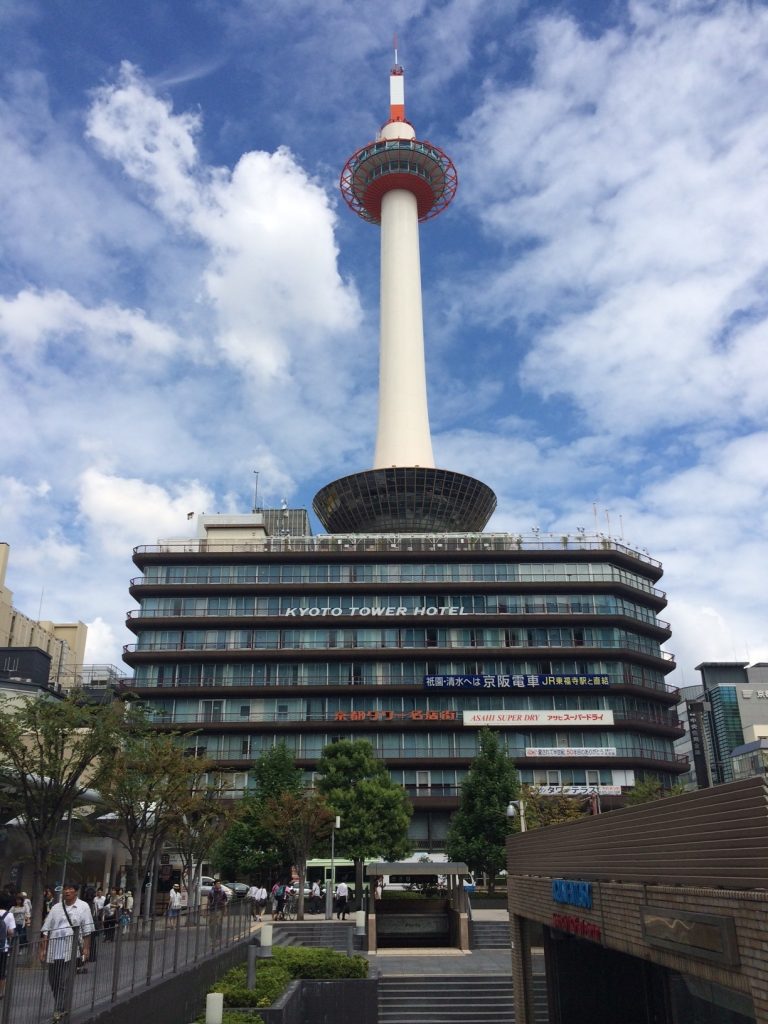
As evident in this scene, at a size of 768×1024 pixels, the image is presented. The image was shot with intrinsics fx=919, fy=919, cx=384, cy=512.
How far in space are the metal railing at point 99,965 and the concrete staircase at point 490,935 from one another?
20030 millimetres

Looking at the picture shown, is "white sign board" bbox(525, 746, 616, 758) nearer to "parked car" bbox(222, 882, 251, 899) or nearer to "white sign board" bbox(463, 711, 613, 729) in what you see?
"white sign board" bbox(463, 711, 613, 729)

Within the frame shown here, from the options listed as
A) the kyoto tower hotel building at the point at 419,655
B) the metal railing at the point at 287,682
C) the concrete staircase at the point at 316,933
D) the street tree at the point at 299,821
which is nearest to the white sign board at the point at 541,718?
the kyoto tower hotel building at the point at 419,655

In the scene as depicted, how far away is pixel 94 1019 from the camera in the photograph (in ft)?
45.5

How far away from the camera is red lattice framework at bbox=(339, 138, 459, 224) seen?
10362cm

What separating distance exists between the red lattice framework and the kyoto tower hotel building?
46.5 m

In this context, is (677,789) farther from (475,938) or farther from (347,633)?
(475,938)

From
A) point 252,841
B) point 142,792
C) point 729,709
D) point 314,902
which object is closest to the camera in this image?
point 142,792

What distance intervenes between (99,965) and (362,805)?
41.9m

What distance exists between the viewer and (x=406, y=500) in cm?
9162

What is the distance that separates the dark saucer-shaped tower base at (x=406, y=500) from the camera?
298ft

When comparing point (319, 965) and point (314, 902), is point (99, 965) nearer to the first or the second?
point (319, 965)

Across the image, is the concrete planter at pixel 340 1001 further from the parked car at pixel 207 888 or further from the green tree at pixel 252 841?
the green tree at pixel 252 841

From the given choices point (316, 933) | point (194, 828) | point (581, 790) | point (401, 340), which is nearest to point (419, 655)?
point (581, 790)

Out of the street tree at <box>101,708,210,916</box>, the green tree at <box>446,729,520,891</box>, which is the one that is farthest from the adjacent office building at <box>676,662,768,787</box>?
the street tree at <box>101,708,210,916</box>
